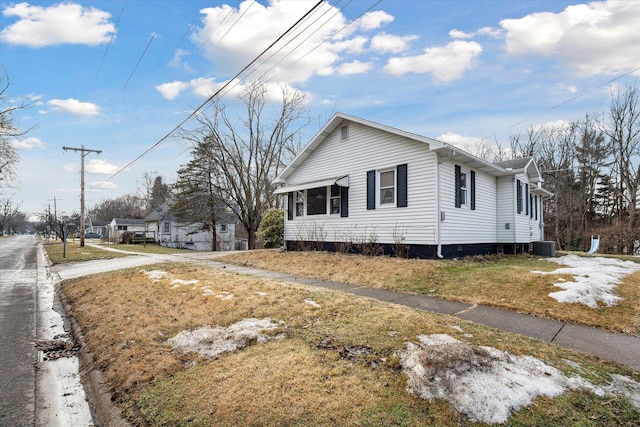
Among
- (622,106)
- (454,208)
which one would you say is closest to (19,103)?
(454,208)

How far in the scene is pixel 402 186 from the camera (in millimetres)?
11109

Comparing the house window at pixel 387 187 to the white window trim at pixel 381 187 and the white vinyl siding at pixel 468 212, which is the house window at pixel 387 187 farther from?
the white vinyl siding at pixel 468 212

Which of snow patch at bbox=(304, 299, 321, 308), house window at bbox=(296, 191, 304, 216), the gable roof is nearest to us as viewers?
snow patch at bbox=(304, 299, 321, 308)

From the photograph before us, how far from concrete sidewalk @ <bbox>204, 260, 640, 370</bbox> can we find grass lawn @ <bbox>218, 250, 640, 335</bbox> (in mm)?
298

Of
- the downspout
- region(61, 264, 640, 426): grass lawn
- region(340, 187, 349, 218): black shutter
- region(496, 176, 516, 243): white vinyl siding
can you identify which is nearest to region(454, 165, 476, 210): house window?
the downspout

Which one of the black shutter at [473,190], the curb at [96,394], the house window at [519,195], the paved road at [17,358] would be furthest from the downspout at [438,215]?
the paved road at [17,358]

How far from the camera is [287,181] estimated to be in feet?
52.9

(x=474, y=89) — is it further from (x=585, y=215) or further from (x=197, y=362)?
(x=585, y=215)

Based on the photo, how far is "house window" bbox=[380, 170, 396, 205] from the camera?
11.5 m

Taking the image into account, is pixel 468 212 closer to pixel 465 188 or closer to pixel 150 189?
pixel 465 188

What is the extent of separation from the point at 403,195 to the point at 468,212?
2715 mm

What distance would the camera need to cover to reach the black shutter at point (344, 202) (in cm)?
1281

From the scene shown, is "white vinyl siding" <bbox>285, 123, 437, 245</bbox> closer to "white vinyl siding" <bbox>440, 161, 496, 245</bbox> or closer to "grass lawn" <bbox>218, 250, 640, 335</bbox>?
"white vinyl siding" <bbox>440, 161, 496, 245</bbox>

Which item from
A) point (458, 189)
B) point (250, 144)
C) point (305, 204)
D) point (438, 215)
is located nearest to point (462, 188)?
point (458, 189)
